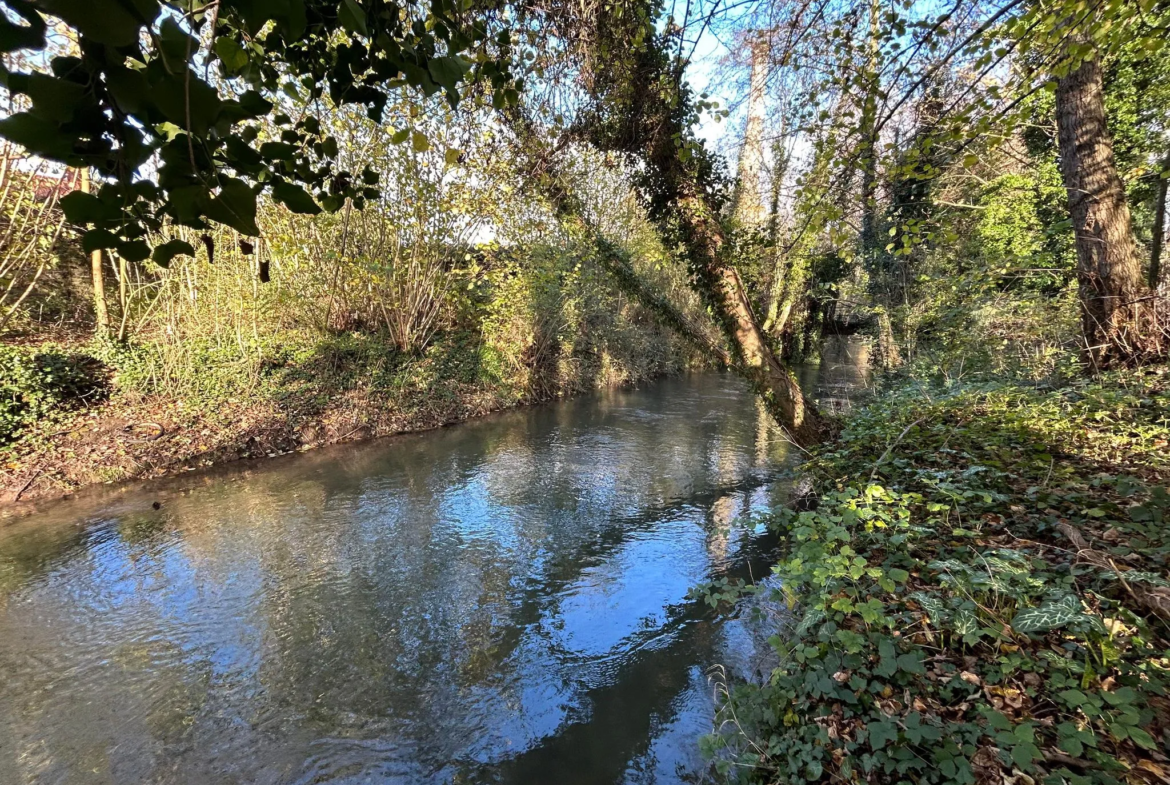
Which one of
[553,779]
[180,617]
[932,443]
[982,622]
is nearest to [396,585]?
[180,617]

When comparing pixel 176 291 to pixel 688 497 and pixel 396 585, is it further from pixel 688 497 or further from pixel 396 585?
pixel 688 497

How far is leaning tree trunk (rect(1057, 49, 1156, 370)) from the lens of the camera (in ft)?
16.9

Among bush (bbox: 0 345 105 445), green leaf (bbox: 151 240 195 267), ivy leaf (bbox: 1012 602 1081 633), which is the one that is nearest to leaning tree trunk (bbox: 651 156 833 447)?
ivy leaf (bbox: 1012 602 1081 633)

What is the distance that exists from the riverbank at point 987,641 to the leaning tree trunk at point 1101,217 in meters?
1.66

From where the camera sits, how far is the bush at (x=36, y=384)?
7332 millimetres

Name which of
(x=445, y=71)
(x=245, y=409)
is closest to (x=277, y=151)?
(x=445, y=71)

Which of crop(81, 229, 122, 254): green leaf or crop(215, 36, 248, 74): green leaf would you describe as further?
crop(215, 36, 248, 74): green leaf

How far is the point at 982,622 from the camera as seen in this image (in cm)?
252

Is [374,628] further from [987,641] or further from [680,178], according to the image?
[680,178]

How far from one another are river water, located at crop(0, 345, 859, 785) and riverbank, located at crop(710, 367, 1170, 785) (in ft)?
2.80

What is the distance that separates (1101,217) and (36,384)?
13.5 metres

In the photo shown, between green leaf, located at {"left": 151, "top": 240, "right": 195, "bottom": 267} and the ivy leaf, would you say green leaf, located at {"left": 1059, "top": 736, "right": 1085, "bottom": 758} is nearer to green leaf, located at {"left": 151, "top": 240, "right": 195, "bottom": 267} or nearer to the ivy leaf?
the ivy leaf

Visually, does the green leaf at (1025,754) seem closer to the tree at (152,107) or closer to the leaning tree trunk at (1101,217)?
the tree at (152,107)

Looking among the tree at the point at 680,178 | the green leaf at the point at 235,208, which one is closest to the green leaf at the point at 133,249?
the green leaf at the point at 235,208
